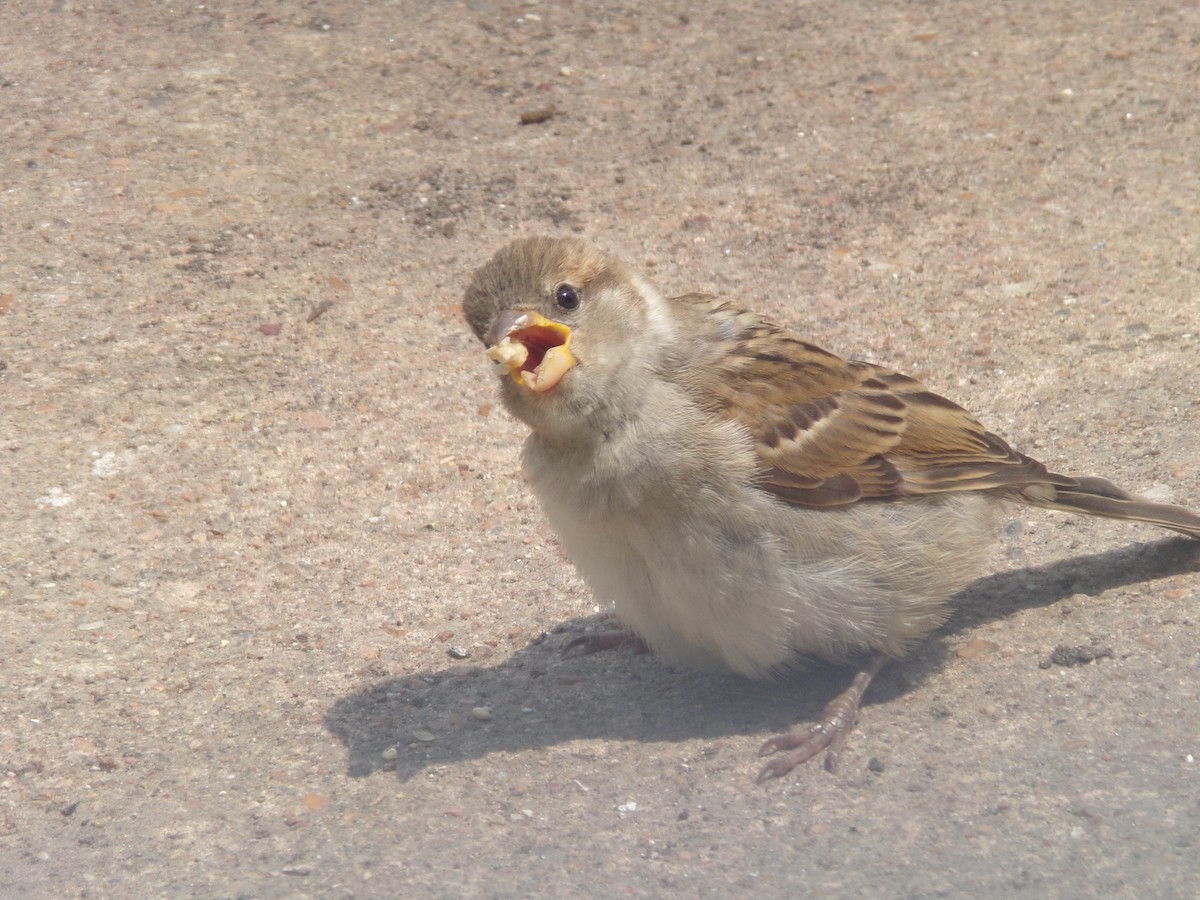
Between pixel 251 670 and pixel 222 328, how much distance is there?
1.86 meters

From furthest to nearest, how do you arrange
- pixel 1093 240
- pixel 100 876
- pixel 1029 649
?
1. pixel 1093 240
2. pixel 1029 649
3. pixel 100 876

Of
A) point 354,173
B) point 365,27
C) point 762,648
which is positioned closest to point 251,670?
point 762,648

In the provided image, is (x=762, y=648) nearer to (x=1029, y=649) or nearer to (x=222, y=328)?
(x=1029, y=649)

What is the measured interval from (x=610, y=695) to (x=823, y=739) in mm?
741

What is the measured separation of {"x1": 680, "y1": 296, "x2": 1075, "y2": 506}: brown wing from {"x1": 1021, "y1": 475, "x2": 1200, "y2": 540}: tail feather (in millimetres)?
47

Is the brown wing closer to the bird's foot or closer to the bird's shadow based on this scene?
the bird's shadow

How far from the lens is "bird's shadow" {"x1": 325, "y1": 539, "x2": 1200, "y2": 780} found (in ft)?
13.0

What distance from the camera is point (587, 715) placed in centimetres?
412

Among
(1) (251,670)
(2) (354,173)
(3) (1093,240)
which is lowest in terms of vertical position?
(1) (251,670)

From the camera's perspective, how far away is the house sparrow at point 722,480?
3.72 m

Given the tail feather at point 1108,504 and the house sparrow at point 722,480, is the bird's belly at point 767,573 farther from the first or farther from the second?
the tail feather at point 1108,504

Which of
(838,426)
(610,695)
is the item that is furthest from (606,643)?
(838,426)

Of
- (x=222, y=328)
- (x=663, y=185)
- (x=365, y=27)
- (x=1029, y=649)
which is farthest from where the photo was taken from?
(x=365, y=27)

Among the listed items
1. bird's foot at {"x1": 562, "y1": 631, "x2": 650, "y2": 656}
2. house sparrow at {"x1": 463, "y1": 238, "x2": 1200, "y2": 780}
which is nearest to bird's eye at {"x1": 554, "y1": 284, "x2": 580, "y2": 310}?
house sparrow at {"x1": 463, "y1": 238, "x2": 1200, "y2": 780}
